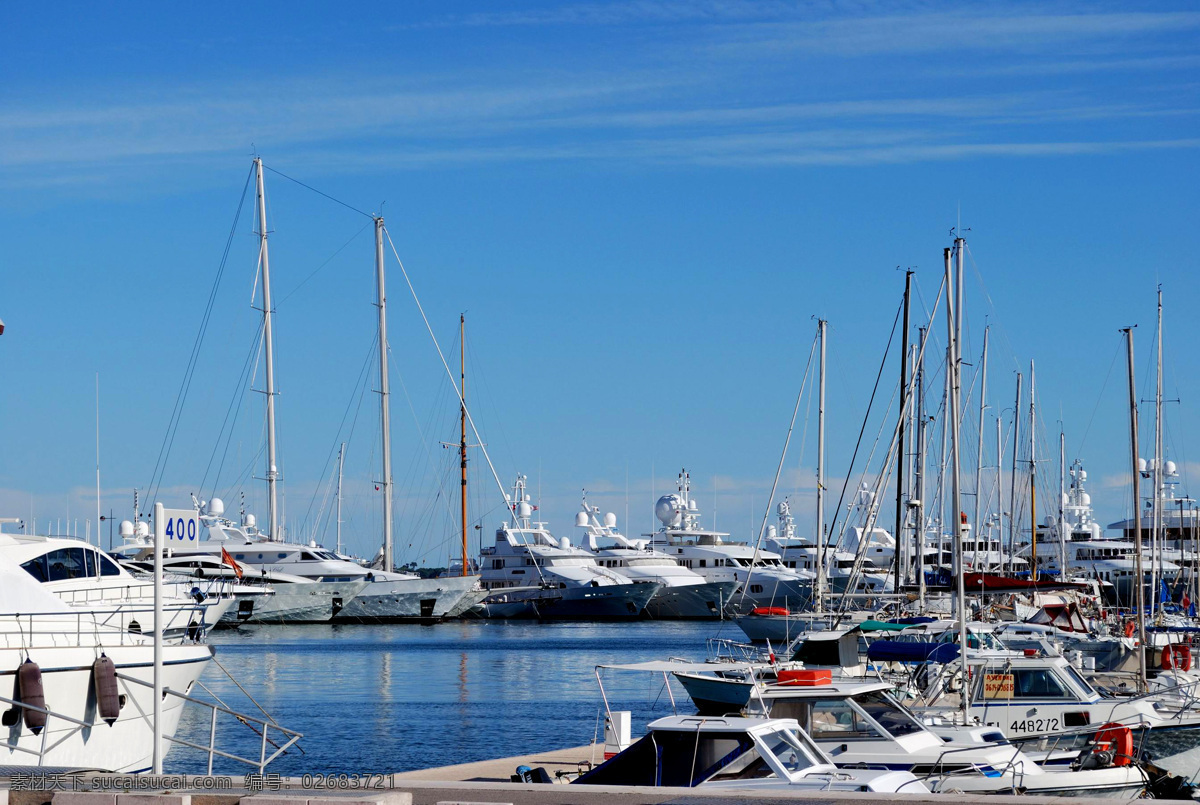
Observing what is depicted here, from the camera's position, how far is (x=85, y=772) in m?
13.2

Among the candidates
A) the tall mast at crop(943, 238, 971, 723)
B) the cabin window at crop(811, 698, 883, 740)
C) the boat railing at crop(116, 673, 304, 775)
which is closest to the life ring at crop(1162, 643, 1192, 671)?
the tall mast at crop(943, 238, 971, 723)

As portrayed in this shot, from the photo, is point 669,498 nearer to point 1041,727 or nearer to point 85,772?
point 1041,727

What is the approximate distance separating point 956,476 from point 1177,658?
8544mm

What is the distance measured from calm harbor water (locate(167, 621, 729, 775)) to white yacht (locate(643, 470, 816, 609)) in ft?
63.0

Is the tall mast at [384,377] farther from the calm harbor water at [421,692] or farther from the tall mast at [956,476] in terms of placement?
the tall mast at [956,476]

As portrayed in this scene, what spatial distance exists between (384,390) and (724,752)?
212 feet

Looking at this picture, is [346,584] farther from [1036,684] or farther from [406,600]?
[1036,684]

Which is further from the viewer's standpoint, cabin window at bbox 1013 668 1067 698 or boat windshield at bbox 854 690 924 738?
cabin window at bbox 1013 668 1067 698

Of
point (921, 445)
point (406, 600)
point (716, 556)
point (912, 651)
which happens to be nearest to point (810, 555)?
point (716, 556)

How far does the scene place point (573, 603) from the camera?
98.3 m

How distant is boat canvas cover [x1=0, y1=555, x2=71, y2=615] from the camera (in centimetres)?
2305

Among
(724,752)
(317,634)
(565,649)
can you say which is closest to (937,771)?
(724,752)

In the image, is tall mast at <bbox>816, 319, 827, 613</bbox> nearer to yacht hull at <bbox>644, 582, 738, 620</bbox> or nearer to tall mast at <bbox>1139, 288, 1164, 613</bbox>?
tall mast at <bbox>1139, 288, 1164, 613</bbox>

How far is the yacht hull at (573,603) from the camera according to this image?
318 ft
